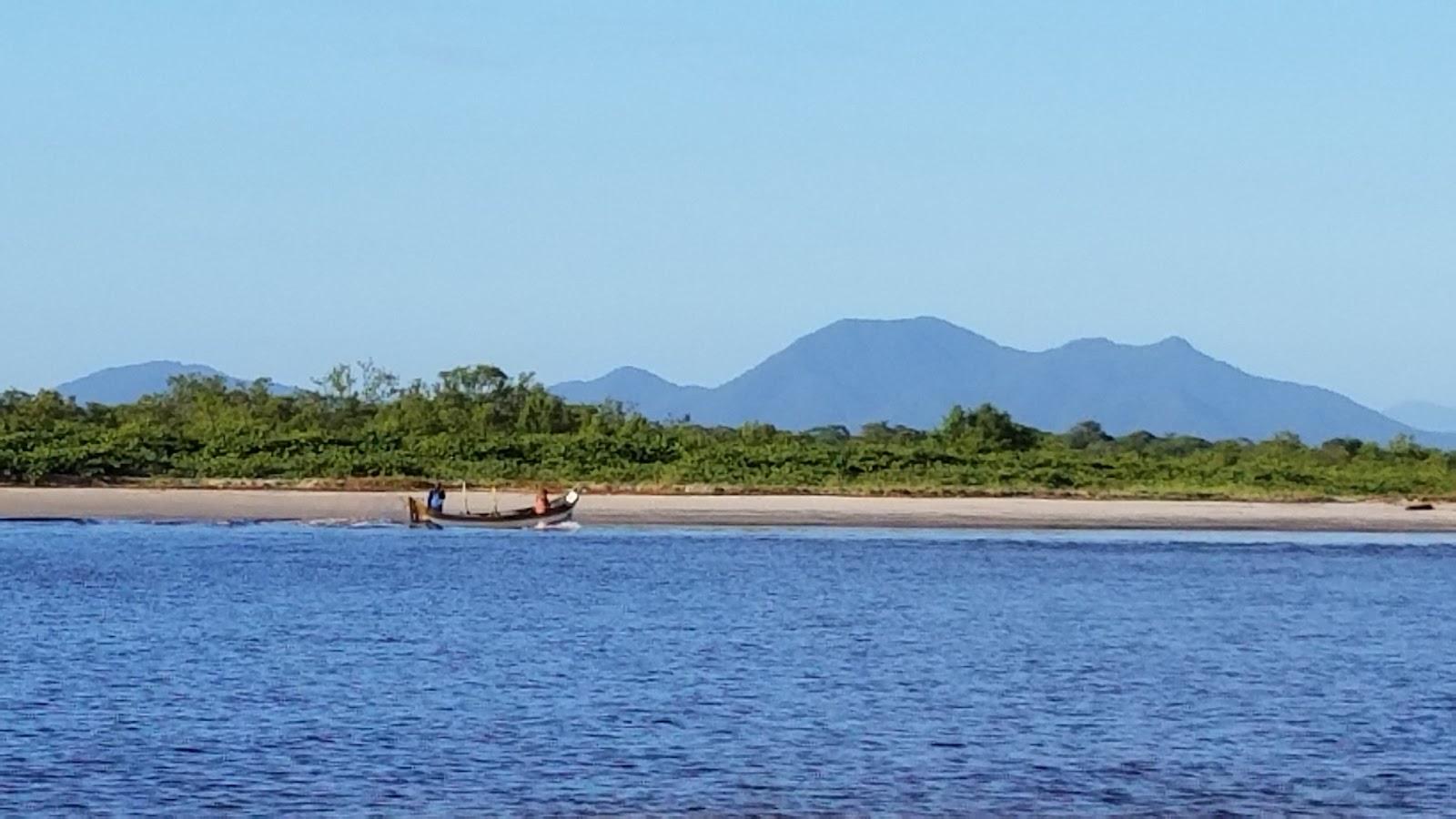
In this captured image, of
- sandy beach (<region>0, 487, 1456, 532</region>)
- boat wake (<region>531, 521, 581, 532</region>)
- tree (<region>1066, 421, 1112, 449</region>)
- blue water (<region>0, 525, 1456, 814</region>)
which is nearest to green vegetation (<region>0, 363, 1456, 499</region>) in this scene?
sandy beach (<region>0, 487, 1456, 532</region>)

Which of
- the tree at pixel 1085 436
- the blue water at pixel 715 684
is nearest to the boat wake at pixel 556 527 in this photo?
the blue water at pixel 715 684

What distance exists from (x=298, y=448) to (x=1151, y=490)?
27.4 meters

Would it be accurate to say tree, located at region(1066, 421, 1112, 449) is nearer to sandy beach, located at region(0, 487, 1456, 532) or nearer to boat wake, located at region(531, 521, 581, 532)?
sandy beach, located at region(0, 487, 1456, 532)

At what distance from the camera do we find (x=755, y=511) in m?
64.3

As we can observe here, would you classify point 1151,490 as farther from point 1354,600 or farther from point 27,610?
point 27,610

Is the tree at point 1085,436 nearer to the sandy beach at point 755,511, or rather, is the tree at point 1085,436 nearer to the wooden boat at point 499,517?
the sandy beach at point 755,511

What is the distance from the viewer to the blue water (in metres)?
19.3

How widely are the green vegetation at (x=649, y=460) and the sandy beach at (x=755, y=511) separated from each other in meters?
2.73

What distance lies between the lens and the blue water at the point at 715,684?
19.3 meters

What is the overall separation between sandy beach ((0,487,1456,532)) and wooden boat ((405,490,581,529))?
308cm

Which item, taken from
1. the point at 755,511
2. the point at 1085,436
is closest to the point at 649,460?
the point at 755,511

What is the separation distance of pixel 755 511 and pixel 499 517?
8.08 m

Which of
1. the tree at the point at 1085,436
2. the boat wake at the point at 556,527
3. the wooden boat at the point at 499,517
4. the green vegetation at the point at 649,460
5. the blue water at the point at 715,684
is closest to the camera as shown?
the blue water at the point at 715,684

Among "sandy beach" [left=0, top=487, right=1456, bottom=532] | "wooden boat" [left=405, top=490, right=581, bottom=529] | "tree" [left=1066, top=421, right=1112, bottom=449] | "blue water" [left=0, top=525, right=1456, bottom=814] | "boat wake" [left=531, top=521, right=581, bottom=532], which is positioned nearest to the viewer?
"blue water" [left=0, top=525, right=1456, bottom=814]
